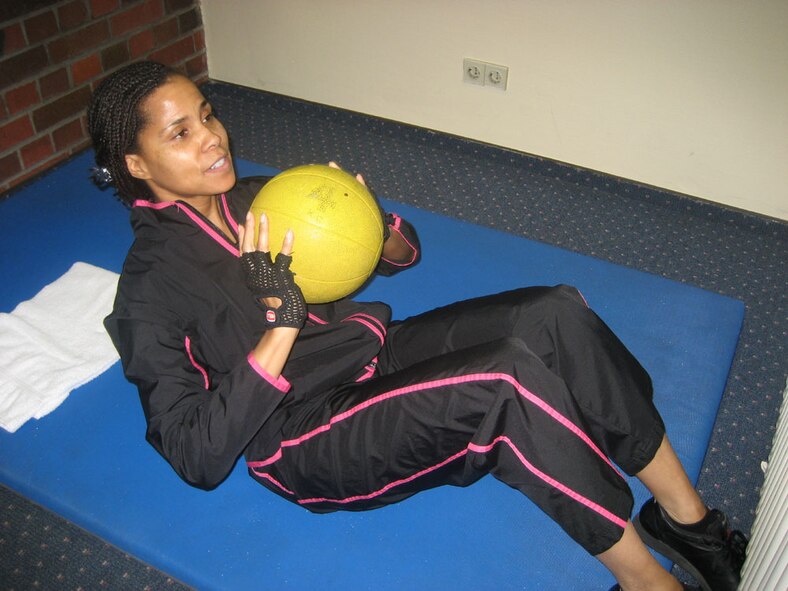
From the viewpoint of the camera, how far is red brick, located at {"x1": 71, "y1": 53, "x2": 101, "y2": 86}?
308 centimetres

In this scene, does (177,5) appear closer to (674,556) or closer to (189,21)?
(189,21)

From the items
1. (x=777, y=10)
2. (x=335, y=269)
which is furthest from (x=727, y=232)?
(x=335, y=269)

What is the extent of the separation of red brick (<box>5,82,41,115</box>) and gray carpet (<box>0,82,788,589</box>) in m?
0.91

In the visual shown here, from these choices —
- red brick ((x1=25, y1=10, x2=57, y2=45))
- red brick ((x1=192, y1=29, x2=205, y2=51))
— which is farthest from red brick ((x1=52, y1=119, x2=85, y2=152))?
red brick ((x1=192, y1=29, x2=205, y2=51))

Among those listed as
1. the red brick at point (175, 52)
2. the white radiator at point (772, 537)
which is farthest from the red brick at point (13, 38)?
the white radiator at point (772, 537)

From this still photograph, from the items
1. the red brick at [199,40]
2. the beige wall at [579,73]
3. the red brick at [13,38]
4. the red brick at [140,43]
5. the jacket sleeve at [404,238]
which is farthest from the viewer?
the red brick at [199,40]

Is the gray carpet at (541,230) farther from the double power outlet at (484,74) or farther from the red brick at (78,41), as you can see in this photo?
the red brick at (78,41)

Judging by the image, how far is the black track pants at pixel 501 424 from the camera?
1320 millimetres

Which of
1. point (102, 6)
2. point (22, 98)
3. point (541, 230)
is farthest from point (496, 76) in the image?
point (22, 98)

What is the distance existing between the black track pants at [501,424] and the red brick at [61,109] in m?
2.14

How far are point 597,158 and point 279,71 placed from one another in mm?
1689

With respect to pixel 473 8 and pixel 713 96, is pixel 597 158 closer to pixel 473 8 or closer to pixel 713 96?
pixel 713 96

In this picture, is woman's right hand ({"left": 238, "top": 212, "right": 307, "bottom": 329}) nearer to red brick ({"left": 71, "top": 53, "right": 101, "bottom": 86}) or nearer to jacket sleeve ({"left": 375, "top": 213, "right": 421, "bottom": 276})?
jacket sleeve ({"left": 375, "top": 213, "right": 421, "bottom": 276})

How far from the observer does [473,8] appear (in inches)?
116
